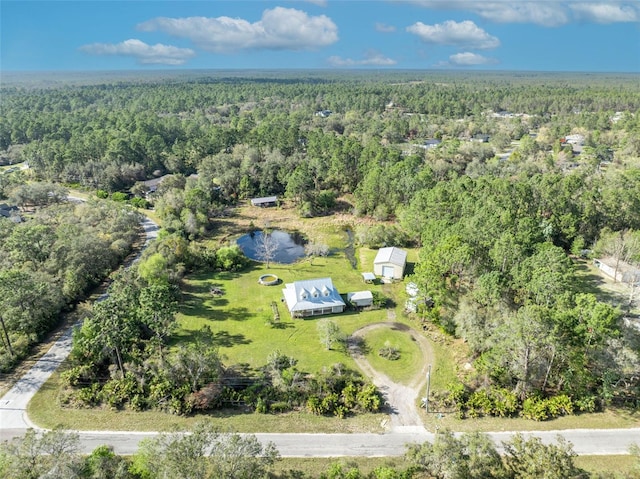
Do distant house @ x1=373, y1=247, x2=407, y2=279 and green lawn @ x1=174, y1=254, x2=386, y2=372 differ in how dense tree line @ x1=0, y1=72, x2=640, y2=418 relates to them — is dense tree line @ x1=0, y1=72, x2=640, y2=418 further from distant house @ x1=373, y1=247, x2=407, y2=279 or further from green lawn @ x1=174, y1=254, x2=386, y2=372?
green lawn @ x1=174, y1=254, x2=386, y2=372

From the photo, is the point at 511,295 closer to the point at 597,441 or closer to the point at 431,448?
the point at 597,441

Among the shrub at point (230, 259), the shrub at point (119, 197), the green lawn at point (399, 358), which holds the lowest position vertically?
the green lawn at point (399, 358)

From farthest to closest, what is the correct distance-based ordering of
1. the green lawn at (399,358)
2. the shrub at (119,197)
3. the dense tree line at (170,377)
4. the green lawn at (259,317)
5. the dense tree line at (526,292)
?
1. the shrub at (119,197)
2. the green lawn at (259,317)
3. the green lawn at (399,358)
4. the dense tree line at (170,377)
5. the dense tree line at (526,292)

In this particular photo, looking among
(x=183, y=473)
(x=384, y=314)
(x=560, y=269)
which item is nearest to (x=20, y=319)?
(x=183, y=473)

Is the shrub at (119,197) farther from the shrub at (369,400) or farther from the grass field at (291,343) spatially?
the shrub at (369,400)

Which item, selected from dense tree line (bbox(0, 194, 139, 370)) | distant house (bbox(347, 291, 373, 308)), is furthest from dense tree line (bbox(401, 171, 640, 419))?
dense tree line (bbox(0, 194, 139, 370))

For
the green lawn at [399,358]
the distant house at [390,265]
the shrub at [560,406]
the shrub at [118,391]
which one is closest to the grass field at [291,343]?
the green lawn at [399,358]
